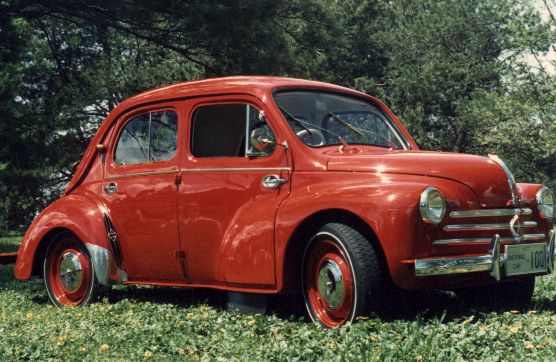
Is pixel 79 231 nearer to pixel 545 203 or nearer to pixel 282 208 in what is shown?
pixel 282 208

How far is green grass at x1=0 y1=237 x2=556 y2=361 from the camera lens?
15.5 feet

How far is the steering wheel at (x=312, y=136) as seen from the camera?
21.0ft

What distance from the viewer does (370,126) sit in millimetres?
7145

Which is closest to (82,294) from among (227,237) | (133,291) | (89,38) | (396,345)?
(133,291)

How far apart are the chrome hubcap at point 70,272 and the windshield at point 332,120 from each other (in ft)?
9.01

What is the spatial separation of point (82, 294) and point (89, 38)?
11.6 meters

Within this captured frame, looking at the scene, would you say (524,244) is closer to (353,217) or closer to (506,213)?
(506,213)

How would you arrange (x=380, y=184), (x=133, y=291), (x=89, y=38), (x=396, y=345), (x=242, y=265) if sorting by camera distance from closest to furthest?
(x=396, y=345)
(x=380, y=184)
(x=242, y=265)
(x=133, y=291)
(x=89, y=38)

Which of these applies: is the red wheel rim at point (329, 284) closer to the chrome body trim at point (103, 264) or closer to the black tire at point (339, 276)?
the black tire at point (339, 276)

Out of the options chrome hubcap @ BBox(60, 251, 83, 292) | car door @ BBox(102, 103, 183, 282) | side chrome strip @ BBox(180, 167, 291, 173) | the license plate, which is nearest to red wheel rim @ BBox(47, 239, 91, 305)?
chrome hubcap @ BBox(60, 251, 83, 292)

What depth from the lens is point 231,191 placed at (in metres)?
6.59

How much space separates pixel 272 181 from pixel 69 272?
272cm

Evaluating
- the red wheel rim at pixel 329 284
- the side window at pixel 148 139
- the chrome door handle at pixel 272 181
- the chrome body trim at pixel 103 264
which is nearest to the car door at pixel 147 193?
the side window at pixel 148 139

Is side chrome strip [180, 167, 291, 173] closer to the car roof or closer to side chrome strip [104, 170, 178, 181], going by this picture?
side chrome strip [104, 170, 178, 181]
